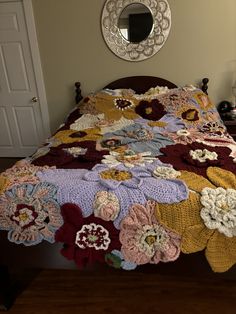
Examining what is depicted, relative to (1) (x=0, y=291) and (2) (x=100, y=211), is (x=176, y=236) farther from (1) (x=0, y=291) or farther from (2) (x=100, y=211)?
(1) (x=0, y=291)

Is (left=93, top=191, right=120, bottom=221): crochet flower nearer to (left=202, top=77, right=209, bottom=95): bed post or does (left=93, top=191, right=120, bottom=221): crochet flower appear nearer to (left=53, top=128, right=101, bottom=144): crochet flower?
(left=53, top=128, right=101, bottom=144): crochet flower

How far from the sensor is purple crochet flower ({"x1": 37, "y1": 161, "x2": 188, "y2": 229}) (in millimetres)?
1290

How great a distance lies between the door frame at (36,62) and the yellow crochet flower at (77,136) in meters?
1.12

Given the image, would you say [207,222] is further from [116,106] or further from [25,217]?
[116,106]

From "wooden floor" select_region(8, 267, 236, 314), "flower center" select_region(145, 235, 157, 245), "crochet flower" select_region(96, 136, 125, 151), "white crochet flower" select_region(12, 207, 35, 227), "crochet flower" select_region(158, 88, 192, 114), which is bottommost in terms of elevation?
"wooden floor" select_region(8, 267, 236, 314)

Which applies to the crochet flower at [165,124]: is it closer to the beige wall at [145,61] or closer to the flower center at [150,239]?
the beige wall at [145,61]

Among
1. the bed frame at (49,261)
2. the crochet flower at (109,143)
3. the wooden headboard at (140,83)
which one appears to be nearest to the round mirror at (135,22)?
the wooden headboard at (140,83)

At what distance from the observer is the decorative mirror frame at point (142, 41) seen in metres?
2.87

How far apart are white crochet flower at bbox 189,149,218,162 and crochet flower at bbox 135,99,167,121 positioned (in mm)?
901

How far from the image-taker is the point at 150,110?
2625mm

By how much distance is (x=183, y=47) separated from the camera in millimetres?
2963

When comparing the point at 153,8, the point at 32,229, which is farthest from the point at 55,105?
the point at 32,229

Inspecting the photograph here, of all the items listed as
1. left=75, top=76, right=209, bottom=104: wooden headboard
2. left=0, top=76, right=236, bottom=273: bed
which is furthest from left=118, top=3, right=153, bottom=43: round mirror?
left=0, top=76, right=236, bottom=273: bed

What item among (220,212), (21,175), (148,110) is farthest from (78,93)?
(220,212)
